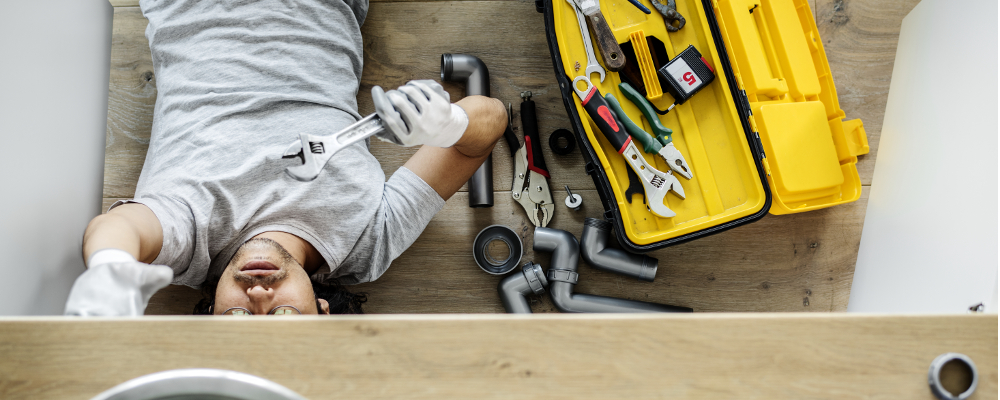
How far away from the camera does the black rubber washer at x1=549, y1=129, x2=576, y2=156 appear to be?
40.9 inches

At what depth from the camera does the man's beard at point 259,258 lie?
79 cm

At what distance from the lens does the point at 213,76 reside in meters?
0.90

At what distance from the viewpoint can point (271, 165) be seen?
2.85 ft

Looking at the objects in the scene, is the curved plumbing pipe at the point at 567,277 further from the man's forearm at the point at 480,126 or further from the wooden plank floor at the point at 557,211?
the man's forearm at the point at 480,126

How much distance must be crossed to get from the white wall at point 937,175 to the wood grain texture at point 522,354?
1.21 ft

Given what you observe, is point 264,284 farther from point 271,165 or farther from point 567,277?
point 567,277

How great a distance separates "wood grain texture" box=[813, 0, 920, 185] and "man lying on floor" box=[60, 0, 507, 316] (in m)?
0.71

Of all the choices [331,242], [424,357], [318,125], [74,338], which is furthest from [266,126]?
[424,357]

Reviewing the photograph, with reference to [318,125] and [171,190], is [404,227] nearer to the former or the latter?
[318,125]

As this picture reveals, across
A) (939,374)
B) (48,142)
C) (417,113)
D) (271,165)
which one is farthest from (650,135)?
(48,142)

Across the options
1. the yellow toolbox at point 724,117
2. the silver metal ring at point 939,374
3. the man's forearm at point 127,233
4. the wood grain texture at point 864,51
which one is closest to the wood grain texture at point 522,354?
the silver metal ring at point 939,374

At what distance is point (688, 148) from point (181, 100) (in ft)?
2.92

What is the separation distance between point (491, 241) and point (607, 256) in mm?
229

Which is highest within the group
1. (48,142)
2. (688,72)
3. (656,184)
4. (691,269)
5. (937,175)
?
(48,142)
